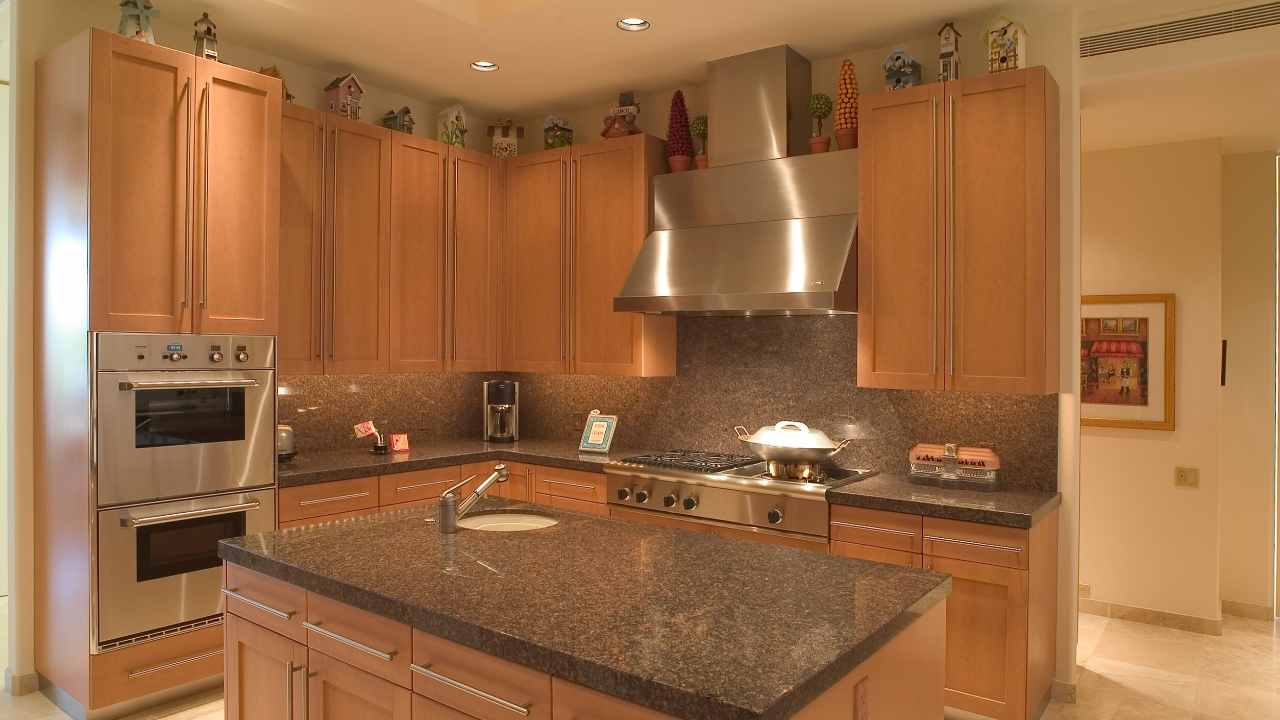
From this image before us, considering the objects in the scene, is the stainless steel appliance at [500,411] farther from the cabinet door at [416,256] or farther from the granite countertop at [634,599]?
the granite countertop at [634,599]

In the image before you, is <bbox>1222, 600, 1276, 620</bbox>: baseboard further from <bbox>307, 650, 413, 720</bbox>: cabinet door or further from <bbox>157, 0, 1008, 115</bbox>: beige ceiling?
<bbox>307, 650, 413, 720</bbox>: cabinet door

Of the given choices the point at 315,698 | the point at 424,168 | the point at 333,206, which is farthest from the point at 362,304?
the point at 315,698

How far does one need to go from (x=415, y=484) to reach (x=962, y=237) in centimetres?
274

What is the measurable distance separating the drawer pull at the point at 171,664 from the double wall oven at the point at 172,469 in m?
0.13

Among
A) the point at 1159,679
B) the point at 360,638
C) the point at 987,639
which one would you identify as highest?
the point at 360,638

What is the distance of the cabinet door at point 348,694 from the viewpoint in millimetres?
1823

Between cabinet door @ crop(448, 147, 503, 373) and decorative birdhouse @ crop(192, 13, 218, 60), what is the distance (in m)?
1.38

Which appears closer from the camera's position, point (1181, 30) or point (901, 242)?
point (1181, 30)

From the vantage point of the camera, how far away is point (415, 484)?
13.2 ft

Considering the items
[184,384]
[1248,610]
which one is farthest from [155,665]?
[1248,610]

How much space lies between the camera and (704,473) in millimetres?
3676

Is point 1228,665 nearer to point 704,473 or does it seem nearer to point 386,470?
point 704,473

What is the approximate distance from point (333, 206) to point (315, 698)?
2.67 m

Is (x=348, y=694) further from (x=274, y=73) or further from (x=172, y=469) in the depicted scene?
(x=274, y=73)
